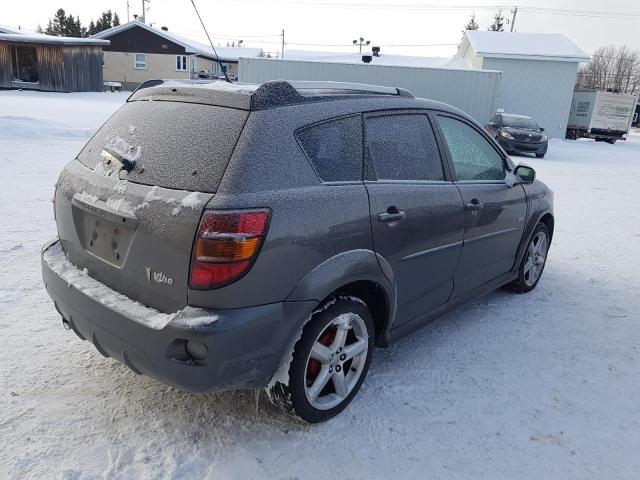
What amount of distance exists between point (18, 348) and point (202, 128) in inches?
77.8

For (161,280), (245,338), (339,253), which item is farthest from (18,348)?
(339,253)

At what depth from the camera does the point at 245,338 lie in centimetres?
233

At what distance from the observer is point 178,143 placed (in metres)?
2.57

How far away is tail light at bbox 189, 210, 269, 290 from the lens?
7.38ft

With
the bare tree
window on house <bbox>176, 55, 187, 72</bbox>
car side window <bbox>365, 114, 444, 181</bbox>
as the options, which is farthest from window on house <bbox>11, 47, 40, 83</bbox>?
the bare tree

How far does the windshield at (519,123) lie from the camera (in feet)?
60.3

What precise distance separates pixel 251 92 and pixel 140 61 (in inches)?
1672

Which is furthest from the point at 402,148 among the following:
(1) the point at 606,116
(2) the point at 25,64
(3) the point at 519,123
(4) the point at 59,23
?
(4) the point at 59,23

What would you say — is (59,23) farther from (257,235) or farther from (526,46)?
(257,235)

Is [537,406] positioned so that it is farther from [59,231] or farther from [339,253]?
[59,231]

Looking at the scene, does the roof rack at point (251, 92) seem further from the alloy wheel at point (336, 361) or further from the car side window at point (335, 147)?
the alloy wheel at point (336, 361)

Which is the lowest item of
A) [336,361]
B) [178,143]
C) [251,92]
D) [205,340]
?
[336,361]

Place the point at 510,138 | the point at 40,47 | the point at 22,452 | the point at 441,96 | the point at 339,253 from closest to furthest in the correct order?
1. the point at 22,452
2. the point at 339,253
3. the point at 510,138
4. the point at 441,96
5. the point at 40,47

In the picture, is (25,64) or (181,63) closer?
(25,64)
